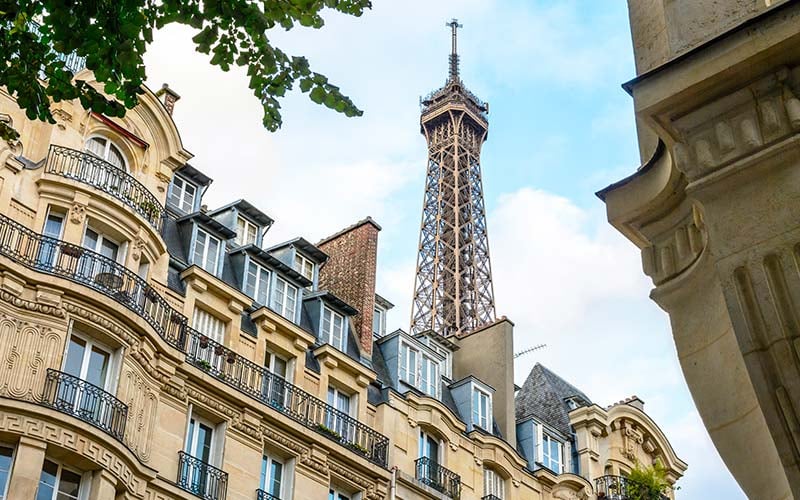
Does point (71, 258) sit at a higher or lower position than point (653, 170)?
higher

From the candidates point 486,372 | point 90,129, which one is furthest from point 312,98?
point 486,372

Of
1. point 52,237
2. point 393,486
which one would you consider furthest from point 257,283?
point 52,237

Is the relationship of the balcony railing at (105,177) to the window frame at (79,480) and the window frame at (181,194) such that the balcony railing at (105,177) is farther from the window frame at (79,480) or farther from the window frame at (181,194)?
the window frame at (79,480)

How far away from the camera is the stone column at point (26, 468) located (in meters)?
18.6

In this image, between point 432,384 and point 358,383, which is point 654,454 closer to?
point 432,384

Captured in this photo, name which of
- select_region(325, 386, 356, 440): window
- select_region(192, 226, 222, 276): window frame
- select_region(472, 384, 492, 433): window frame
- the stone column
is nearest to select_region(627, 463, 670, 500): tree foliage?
select_region(472, 384, 492, 433): window frame

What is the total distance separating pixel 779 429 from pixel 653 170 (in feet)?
6.68

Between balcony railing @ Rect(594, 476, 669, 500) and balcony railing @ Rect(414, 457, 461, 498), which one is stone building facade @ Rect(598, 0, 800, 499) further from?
balcony railing @ Rect(594, 476, 669, 500)

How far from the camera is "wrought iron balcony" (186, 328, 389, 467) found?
78.8ft

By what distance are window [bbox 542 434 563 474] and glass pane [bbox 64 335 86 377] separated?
Answer: 15384 mm

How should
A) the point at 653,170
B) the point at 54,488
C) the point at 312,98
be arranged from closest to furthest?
the point at 653,170 < the point at 312,98 < the point at 54,488

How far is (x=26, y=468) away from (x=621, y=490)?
18916mm

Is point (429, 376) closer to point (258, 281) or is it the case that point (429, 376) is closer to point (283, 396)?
point (258, 281)

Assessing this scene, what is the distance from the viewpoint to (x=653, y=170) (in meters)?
8.06
